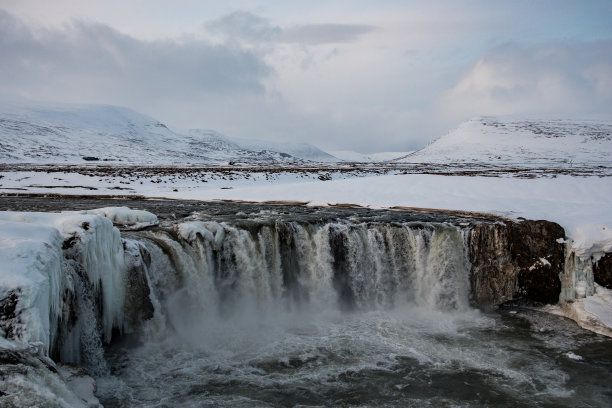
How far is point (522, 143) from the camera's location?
14100 centimetres

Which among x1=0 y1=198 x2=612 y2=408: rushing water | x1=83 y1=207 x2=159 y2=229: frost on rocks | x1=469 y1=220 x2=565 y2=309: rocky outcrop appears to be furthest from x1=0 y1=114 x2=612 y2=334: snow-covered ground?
x1=83 y1=207 x2=159 y2=229: frost on rocks

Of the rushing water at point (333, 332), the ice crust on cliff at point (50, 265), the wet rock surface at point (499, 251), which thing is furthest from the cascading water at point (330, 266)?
the ice crust on cliff at point (50, 265)

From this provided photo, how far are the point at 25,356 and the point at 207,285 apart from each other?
882cm

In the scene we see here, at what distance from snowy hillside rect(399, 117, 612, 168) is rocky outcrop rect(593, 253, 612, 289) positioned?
296ft

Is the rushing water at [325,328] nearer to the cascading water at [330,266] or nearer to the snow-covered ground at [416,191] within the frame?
the cascading water at [330,266]

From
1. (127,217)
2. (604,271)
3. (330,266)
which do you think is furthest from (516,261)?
(127,217)

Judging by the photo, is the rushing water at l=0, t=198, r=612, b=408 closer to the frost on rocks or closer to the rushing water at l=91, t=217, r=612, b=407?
the rushing water at l=91, t=217, r=612, b=407

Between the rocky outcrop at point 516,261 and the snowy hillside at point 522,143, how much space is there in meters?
89.2

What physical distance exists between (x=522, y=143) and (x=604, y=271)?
140 meters

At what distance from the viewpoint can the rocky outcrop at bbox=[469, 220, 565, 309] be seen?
16.7m

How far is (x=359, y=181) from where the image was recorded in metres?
30.7

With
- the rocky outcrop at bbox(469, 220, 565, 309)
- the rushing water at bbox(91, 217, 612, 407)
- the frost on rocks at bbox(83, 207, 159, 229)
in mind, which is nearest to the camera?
A: the rushing water at bbox(91, 217, 612, 407)

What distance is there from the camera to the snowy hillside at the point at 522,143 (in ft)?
376

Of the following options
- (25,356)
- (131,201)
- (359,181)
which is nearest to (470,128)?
(359,181)
